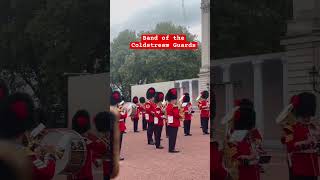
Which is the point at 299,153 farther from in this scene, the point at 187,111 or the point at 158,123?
the point at 187,111

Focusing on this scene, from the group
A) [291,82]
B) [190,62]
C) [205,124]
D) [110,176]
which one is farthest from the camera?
[190,62]

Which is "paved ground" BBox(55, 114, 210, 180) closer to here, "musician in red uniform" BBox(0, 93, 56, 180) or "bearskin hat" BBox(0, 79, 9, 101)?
"bearskin hat" BBox(0, 79, 9, 101)

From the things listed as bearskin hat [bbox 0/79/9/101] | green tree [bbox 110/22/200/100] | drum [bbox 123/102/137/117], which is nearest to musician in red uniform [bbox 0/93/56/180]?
bearskin hat [bbox 0/79/9/101]

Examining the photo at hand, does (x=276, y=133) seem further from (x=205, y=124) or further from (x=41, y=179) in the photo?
(x=205, y=124)

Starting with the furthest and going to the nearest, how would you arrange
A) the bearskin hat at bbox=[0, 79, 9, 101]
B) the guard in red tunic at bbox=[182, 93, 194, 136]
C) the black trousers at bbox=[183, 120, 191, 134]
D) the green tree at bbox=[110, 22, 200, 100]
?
the green tree at bbox=[110, 22, 200, 100] → the black trousers at bbox=[183, 120, 191, 134] → the guard in red tunic at bbox=[182, 93, 194, 136] → the bearskin hat at bbox=[0, 79, 9, 101]

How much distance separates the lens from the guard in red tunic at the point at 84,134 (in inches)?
152

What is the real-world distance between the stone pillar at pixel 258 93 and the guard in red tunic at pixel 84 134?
1.38 meters

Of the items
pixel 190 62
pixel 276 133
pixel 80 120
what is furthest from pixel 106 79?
pixel 190 62

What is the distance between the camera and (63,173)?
369cm

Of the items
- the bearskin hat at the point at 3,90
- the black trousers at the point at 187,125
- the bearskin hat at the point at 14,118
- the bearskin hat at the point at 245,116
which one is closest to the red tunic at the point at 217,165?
the bearskin hat at the point at 245,116

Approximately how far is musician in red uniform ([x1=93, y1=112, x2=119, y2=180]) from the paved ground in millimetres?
2969

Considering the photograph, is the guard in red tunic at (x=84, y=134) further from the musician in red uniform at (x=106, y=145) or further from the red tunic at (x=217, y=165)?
the red tunic at (x=217, y=165)

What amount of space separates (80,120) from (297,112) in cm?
180

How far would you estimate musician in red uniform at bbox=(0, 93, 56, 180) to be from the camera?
322cm
